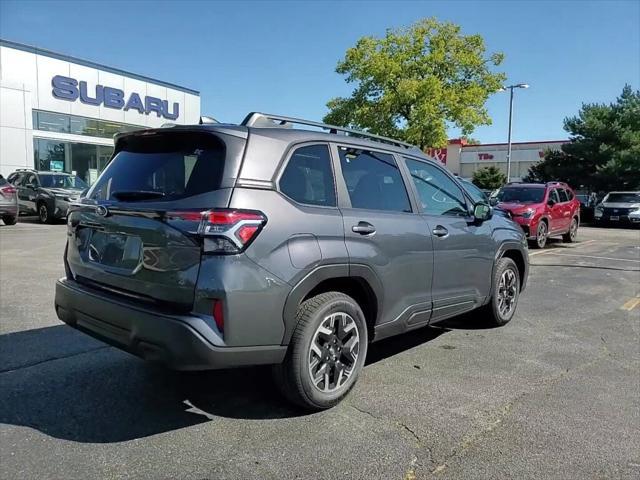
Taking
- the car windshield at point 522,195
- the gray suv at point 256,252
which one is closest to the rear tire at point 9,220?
the gray suv at point 256,252

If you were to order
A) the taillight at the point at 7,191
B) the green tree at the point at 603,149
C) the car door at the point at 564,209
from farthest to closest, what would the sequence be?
the green tree at the point at 603,149 < the car door at the point at 564,209 < the taillight at the point at 7,191

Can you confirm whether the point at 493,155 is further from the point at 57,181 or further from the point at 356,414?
the point at 356,414

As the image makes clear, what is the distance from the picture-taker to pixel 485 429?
347cm

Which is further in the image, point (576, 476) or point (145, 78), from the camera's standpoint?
point (145, 78)

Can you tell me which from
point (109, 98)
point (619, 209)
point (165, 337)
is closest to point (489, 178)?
point (619, 209)

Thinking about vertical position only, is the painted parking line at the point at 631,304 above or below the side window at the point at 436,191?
below

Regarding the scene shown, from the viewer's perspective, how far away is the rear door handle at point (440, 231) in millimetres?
4588

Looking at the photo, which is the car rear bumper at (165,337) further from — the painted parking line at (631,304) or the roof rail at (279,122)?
the painted parking line at (631,304)

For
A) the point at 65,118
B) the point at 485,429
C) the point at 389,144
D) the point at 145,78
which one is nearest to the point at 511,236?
the point at 389,144

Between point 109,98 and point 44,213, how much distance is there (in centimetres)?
1078

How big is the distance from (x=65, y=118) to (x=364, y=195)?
80.4 feet

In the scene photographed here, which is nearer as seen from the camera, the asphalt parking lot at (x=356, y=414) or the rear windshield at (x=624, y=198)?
the asphalt parking lot at (x=356, y=414)

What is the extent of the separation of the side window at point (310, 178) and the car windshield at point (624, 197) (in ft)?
80.6

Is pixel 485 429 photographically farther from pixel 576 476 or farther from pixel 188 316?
pixel 188 316
